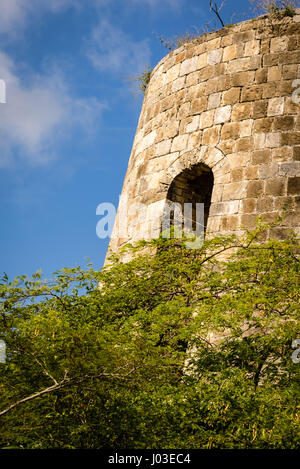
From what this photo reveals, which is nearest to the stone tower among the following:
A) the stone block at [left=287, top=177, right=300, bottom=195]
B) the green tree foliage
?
the stone block at [left=287, top=177, right=300, bottom=195]

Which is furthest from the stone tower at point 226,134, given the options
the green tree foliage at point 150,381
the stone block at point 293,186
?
the green tree foliage at point 150,381

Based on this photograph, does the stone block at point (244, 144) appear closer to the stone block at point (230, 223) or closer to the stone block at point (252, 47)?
the stone block at point (230, 223)

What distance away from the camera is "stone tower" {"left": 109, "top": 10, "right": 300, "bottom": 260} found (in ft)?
18.5

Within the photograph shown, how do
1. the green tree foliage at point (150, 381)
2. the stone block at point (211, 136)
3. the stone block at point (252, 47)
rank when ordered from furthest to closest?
the stone block at point (252, 47) < the stone block at point (211, 136) < the green tree foliage at point (150, 381)

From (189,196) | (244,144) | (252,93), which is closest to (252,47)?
(252,93)

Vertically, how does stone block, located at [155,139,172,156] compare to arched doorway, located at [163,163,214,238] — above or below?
above

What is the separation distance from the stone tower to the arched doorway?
0.01m

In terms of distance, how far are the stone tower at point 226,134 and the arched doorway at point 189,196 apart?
0.01 meters

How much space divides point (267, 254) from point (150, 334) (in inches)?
50.6

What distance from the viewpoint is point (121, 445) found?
9.95 feet

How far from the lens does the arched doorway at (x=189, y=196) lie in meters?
6.30

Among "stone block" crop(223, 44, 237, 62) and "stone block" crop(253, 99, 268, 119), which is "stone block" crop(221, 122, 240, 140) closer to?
"stone block" crop(253, 99, 268, 119)
